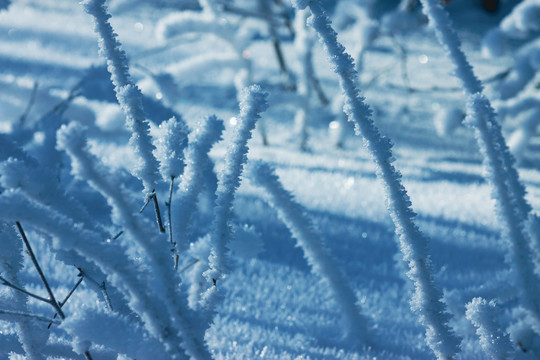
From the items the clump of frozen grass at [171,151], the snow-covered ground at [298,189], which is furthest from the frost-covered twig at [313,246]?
the clump of frozen grass at [171,151]

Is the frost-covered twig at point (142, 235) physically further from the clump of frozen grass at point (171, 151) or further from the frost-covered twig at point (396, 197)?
the frost-covered twig at point (396, 197)

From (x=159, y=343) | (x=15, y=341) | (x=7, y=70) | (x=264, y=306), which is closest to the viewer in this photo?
(x=159, y=343)

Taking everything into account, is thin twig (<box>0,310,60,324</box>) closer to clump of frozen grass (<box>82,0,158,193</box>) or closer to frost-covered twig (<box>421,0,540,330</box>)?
clump of frozen grass (<box>82,0,158,193</box>)

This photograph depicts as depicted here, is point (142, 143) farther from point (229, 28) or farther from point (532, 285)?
point (229, 28)

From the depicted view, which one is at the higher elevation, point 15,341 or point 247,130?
point 247,130

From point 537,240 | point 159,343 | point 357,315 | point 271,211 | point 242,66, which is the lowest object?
point 159,343

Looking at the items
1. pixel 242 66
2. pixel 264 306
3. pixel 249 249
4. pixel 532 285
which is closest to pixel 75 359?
pixel 249 249

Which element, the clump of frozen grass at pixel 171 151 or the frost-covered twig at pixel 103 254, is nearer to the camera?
the frost-covered twig at pixel 103 254

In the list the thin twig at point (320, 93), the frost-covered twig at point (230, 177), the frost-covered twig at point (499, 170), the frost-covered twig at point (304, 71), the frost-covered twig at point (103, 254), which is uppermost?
the thin twig at point (320, 93)
